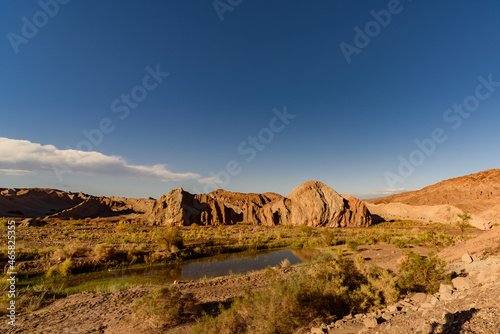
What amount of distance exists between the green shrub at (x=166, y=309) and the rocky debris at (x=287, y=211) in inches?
1430

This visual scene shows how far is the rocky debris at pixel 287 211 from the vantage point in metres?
43.4

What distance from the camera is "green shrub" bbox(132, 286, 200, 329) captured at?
6.84m

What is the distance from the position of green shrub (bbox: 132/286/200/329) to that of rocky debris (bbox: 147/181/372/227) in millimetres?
36332

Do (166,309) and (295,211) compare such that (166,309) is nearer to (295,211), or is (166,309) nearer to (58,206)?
(295,211)

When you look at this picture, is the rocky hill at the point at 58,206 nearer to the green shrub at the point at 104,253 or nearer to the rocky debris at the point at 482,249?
the green shrub at the point at 104,253

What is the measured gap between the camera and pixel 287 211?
46.8 m

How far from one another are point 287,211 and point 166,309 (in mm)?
41453

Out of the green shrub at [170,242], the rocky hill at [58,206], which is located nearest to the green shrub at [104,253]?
the green shrub at [170,242]

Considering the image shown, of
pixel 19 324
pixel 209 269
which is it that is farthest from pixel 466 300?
pixel 209 269

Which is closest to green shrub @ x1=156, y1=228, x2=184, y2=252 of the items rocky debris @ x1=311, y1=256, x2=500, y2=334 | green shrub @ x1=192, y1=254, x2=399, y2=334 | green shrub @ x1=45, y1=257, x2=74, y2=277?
green shrub @ x1=45, y1=257, x2=74, y2=277

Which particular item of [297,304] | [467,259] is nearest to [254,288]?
[297,304]

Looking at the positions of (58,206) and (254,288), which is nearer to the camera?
(254,288)

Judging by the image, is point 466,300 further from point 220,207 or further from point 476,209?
point 476,209

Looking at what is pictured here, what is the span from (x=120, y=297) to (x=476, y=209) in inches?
2736
